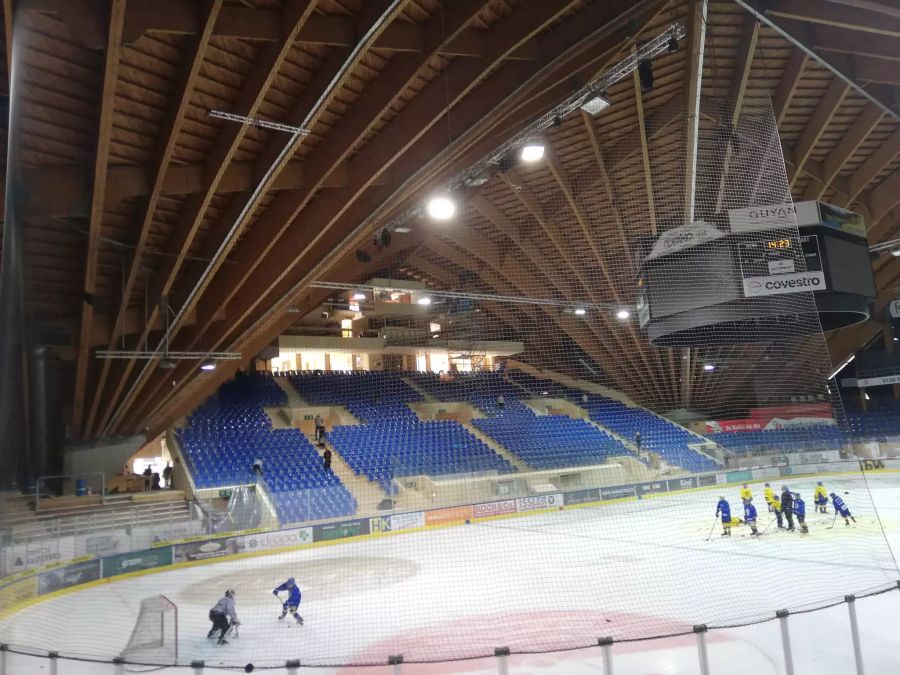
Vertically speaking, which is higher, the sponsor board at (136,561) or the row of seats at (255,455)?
the row of seats at (255,455)

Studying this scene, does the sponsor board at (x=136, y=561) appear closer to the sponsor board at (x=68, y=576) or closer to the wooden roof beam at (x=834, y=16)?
the sponsor board at (x=68, y=576)

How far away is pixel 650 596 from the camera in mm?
8633

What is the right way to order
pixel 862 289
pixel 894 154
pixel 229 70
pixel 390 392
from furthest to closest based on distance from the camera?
pixel 390 392, pixel 894 154, pixel 862 289, pixel 229 70

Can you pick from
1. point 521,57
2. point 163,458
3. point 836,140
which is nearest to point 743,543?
point 836,140

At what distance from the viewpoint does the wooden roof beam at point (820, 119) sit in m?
10.5

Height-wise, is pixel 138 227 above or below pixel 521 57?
below

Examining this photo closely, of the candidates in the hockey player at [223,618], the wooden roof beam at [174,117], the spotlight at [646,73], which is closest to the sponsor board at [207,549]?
the hockey player at [223,618]

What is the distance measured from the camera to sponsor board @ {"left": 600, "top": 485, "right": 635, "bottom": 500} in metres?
18.3

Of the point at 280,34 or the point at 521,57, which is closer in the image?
the point at 280,34

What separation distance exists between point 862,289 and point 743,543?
6758mm

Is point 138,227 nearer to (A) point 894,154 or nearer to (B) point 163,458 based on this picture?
(A) point 894,154

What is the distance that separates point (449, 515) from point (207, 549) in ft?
20.0

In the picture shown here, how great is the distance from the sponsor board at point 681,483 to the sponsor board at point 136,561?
46.9 feet

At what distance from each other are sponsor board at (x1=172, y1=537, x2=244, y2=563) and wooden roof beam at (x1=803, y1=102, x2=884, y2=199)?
50.0ft
